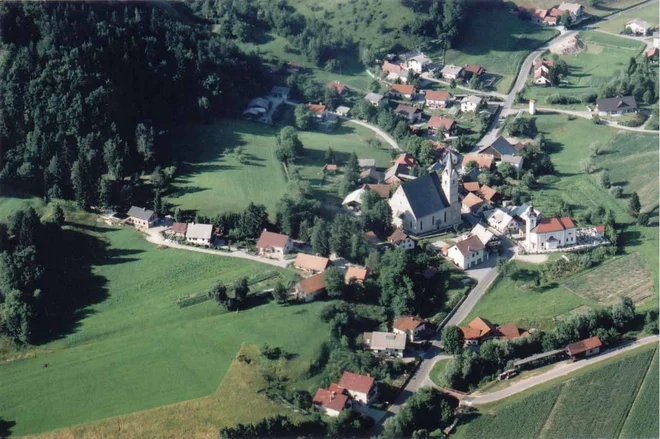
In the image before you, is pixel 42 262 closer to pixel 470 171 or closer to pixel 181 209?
pixel 181 209

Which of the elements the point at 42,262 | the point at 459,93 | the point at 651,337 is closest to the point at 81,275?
the point at 42,262

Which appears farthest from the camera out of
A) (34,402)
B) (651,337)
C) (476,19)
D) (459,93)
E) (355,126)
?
(476,19)

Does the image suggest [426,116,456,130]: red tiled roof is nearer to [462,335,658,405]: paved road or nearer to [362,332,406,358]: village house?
[362,332,406,358]: village house

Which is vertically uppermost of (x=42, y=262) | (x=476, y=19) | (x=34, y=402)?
(x=476, y=19)

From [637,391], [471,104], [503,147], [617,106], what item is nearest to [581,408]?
[637,391]

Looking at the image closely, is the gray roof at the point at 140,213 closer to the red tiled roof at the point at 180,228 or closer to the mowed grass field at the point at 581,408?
the red tiled roof at the point at 180,228

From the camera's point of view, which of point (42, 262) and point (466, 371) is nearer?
point (466, 371)

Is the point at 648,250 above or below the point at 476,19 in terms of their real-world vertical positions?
below

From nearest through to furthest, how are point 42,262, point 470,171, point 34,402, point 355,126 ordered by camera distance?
point 34,402 → point 42,262 → point 470,171 → point 355,126
